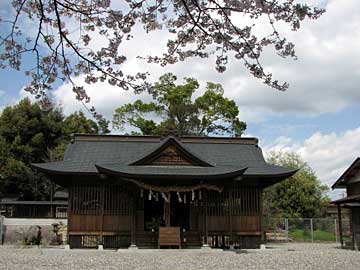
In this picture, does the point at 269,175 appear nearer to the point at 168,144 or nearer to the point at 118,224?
the point at 168,144

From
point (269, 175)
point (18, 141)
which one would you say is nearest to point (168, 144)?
point (269, 175)

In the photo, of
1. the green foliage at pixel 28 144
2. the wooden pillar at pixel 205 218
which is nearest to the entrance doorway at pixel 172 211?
the wooden pillar at pixel 205 218

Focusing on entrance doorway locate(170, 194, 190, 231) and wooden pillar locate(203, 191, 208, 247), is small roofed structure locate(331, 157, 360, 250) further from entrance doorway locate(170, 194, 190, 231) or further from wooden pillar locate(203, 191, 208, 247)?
entrance doorway locate(170, 194, 190, 231)

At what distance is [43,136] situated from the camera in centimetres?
3491

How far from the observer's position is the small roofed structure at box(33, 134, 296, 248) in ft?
55.9

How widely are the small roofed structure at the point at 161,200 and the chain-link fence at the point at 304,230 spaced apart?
302 inches

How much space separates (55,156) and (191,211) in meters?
17.3

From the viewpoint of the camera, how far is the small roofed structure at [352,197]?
63.0ft

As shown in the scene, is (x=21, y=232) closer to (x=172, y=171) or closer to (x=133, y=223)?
(x=133, y=223)

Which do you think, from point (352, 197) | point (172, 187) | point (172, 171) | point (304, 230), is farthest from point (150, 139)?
point (304, 230)

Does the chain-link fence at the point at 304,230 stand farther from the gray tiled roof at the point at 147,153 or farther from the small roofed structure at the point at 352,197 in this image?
the gray tiled roof at the point at 147,153

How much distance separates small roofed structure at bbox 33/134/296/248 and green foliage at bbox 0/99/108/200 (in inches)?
616

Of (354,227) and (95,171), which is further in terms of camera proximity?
(354,227)

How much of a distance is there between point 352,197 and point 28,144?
23788 millimetres
